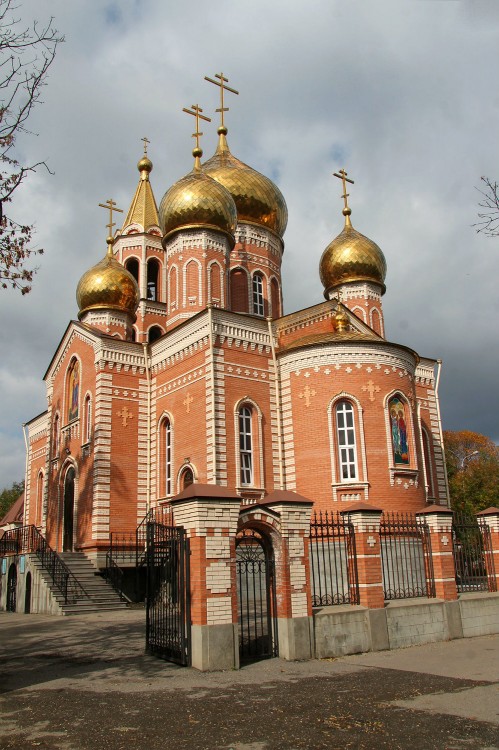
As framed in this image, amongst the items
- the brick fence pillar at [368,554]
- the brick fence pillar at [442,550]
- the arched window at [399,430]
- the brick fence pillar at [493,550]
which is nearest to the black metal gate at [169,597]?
the brick fence pillar at [368,554]

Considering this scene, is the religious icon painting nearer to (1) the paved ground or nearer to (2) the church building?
(2) the church building

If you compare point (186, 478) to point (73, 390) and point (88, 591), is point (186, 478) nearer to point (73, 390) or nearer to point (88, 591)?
point (88, 591)

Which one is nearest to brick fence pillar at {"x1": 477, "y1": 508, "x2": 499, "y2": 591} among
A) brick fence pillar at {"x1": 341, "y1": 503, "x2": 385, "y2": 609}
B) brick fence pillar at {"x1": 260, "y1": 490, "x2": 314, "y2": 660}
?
brick fence pillar at {"x1": 341, "y1": 503, "x2": 385, "y2": 609}

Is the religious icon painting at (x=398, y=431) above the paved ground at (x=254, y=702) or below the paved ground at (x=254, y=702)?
above

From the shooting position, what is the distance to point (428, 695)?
265 inches

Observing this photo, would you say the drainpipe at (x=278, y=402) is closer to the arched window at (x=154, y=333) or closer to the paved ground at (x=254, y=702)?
the arched window at (x=154, y=333)

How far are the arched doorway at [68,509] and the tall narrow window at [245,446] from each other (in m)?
6.05

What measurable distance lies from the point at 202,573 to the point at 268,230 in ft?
57.4

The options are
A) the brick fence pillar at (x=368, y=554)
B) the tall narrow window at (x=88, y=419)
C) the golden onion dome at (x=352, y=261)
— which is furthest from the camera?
the golden onion dome at (x=352, y=261)

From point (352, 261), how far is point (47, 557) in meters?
14.5

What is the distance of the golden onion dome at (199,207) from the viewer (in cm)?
A: 2064

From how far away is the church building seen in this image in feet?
55.4

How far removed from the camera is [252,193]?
76.6ft

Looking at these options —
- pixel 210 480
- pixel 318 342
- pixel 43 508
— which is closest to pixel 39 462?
pixel 43 508
